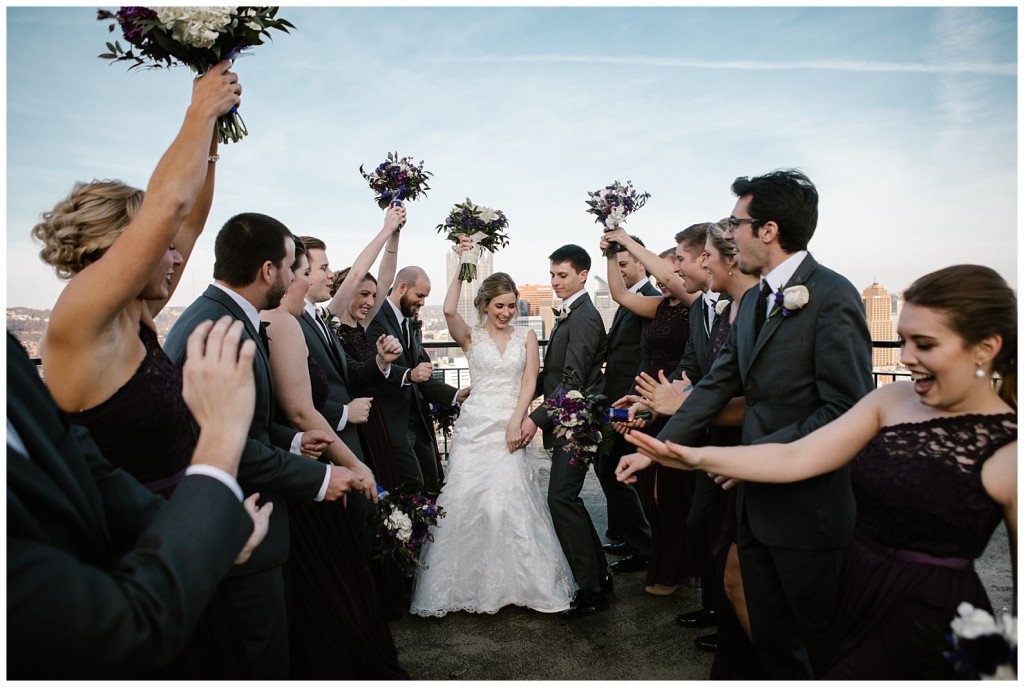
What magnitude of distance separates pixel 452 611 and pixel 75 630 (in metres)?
3.67

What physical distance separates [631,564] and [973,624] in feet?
12.5

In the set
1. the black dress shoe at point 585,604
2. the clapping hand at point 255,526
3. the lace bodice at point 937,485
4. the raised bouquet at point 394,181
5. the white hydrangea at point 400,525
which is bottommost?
the black dress shoe at point 585,604

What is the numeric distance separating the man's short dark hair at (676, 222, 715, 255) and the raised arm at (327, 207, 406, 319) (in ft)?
6.50

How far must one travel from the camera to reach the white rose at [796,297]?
274 centimetres

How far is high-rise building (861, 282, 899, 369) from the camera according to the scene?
17.3ft

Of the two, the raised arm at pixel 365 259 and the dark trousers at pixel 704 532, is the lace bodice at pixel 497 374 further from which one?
the dark trousers at pixel 704 532

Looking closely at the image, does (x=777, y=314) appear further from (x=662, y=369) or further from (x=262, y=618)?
(x=262, y=618)

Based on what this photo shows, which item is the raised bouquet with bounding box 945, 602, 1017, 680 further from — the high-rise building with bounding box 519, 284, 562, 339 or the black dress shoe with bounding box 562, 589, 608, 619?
the high-rise building with bounding box 519, 284, 562, 339

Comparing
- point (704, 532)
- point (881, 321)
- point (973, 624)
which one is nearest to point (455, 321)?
point (704, 532)

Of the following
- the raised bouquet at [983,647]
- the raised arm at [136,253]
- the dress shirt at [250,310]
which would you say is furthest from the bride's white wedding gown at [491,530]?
the raised arm at [136,253]

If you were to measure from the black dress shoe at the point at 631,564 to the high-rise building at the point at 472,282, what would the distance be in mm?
2154

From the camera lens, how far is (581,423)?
4395mm

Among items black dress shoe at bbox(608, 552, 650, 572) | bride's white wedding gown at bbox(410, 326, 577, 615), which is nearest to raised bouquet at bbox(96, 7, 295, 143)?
bride's white wedding gown at bbox(410, 326, 577, 615)

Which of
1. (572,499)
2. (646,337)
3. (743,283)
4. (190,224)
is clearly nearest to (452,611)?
(572,499)
